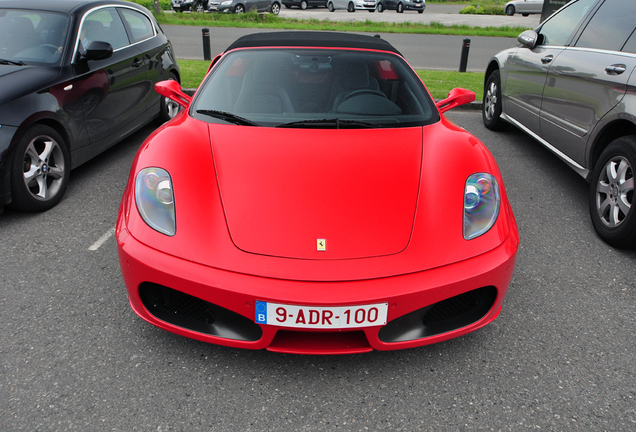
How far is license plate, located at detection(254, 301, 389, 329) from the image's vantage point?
1.80 meters

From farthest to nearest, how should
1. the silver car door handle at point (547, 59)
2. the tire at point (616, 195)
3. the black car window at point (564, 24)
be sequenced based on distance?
the silver car door handle at point (547, 59)
the black car window at point (564, 24)
the tire at point (616, 195)

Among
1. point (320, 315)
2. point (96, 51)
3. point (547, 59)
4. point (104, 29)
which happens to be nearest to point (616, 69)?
point (547, 59)

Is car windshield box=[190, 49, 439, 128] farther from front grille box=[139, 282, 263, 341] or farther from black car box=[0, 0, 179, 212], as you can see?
black car box=[0, 0, 179, 212]

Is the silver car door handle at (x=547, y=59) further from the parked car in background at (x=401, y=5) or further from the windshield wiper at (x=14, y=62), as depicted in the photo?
the parked car in background at (x=401, y=5)

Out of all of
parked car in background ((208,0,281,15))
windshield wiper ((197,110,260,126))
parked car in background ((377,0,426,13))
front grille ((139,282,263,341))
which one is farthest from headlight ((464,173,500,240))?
parked car in background ((377,0,426,13))

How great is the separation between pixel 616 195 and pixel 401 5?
87.3 feet

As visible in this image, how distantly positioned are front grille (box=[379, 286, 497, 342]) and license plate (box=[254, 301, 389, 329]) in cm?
13

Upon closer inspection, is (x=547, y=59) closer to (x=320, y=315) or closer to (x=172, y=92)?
(x=172, y=92)

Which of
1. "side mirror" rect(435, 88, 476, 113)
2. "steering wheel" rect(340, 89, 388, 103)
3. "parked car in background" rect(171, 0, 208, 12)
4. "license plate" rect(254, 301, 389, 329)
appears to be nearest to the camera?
"license plate" rect(254, 301, 389, 329)

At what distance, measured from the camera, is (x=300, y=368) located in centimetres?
212

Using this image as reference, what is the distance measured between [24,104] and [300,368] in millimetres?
2773

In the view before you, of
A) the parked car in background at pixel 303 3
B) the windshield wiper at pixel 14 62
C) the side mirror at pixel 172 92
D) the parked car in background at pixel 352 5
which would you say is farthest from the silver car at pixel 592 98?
the parked car in background at pixel 303 3

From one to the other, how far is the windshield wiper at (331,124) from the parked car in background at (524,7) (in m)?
27.6

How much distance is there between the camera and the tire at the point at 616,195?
10.1ft
